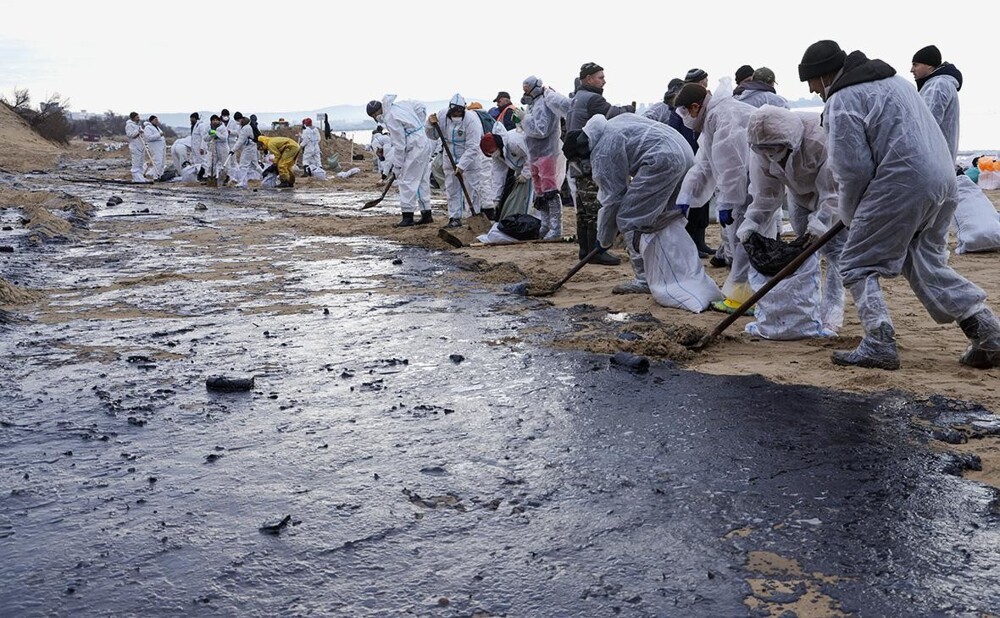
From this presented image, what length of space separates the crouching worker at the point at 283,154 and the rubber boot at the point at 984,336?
20.4 meters

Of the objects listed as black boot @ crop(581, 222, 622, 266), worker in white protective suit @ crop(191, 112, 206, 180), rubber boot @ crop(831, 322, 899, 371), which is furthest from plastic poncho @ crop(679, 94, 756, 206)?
worker in white protective suit @ crop(191, 112, 206, 180)

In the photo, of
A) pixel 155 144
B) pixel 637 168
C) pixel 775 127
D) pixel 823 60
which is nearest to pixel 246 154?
pixel 155 144

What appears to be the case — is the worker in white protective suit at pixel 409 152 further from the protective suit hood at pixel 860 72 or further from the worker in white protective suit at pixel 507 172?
the protective suit hood at pixel 860 72

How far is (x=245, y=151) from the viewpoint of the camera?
79.9 ft

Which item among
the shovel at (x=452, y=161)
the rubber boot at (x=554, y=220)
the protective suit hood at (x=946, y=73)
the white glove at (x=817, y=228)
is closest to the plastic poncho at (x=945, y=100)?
the protective suit hood at (x=946, y=73)

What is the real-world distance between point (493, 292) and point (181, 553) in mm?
5092

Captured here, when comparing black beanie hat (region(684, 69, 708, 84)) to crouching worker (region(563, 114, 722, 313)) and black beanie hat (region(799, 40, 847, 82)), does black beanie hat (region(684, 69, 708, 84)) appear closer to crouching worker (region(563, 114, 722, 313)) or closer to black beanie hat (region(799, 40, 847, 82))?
crouching worker (region(563, 114, 722, 313))

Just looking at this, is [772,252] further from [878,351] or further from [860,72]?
[860,72]

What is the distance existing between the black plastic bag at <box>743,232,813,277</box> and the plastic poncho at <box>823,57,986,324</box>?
25.7 inches

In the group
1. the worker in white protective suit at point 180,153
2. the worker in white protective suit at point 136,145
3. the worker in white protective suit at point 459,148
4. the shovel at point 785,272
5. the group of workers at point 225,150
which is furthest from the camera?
the worker in white protective suit at point 180,153

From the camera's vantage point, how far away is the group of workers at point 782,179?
458 cm

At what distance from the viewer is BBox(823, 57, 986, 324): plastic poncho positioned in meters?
4.52

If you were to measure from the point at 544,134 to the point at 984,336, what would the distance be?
6427 millimetres

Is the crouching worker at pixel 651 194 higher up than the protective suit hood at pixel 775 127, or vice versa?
the protective suit hood at pixel 775 127
